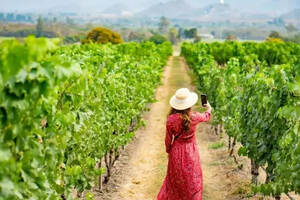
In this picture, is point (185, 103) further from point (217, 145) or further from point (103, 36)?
point (103, 36)

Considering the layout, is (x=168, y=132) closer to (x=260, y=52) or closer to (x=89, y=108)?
(x=89, y=108)

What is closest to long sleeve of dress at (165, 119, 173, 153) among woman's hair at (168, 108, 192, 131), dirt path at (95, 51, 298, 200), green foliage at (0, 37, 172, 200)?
woman's hair at (168, 108, 192, 131)

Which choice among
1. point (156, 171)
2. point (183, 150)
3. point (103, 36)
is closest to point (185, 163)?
point (183, 150)

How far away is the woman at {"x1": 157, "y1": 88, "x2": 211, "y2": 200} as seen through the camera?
5.01 meters

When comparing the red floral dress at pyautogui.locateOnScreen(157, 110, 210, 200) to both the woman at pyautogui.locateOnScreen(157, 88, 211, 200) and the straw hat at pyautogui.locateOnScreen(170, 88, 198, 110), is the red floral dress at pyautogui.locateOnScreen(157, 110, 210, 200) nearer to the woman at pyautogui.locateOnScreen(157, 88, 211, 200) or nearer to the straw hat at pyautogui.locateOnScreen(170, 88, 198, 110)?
the woman at pyautogui.locateOnScreen(157, 88, 211, 200)

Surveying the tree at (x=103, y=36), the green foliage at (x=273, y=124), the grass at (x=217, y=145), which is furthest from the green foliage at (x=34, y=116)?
the tree at (x=103, y=36)

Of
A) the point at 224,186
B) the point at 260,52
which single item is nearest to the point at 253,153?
the point at 224,186

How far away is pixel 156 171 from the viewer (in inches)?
334

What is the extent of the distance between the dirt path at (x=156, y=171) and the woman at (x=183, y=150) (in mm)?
1993

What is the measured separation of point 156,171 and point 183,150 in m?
3.41

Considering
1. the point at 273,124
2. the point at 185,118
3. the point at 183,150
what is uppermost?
the point at 185,118

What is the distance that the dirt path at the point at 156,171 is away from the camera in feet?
24.1

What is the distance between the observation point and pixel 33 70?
103 inches

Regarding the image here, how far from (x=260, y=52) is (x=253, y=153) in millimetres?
31031
